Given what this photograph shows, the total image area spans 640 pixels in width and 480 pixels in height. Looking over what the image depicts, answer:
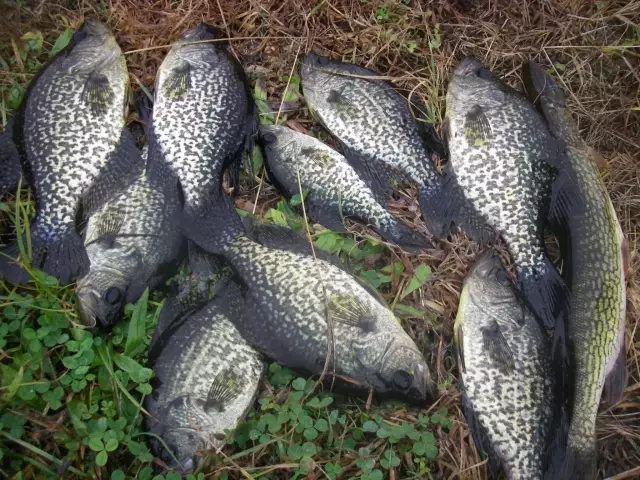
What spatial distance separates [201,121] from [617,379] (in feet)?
9.11

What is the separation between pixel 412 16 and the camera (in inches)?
146

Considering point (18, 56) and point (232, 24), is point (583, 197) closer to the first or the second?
point (232, 24)

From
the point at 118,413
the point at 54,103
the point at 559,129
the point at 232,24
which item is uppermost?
the point at 232,24

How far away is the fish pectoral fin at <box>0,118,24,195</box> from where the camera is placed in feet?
10.2

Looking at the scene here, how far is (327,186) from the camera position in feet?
10.5

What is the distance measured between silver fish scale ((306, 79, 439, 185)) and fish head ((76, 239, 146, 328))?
→ 147 cm

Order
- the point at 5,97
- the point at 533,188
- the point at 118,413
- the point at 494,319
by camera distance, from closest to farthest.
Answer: the point at 118,413 → the point at 494,319 → the point at 533,188 → the point at 5,97

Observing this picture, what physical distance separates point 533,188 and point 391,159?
861 millimetres

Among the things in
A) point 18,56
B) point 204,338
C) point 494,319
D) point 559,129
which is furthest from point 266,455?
point 18,56

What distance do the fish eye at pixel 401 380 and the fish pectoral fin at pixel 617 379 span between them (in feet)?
3.76

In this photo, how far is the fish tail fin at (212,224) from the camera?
115 inches

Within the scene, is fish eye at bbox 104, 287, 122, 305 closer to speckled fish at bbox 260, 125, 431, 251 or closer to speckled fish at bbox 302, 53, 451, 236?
speckled fish at bbox 260, 125, 431, 251

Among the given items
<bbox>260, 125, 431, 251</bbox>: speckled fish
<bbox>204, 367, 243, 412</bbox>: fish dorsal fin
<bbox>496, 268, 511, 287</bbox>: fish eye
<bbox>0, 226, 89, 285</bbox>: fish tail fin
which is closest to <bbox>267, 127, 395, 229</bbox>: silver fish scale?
<bbox>260, 125, 431, 251</bbox>: speckled fish

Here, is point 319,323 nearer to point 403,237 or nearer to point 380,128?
point 403,237
